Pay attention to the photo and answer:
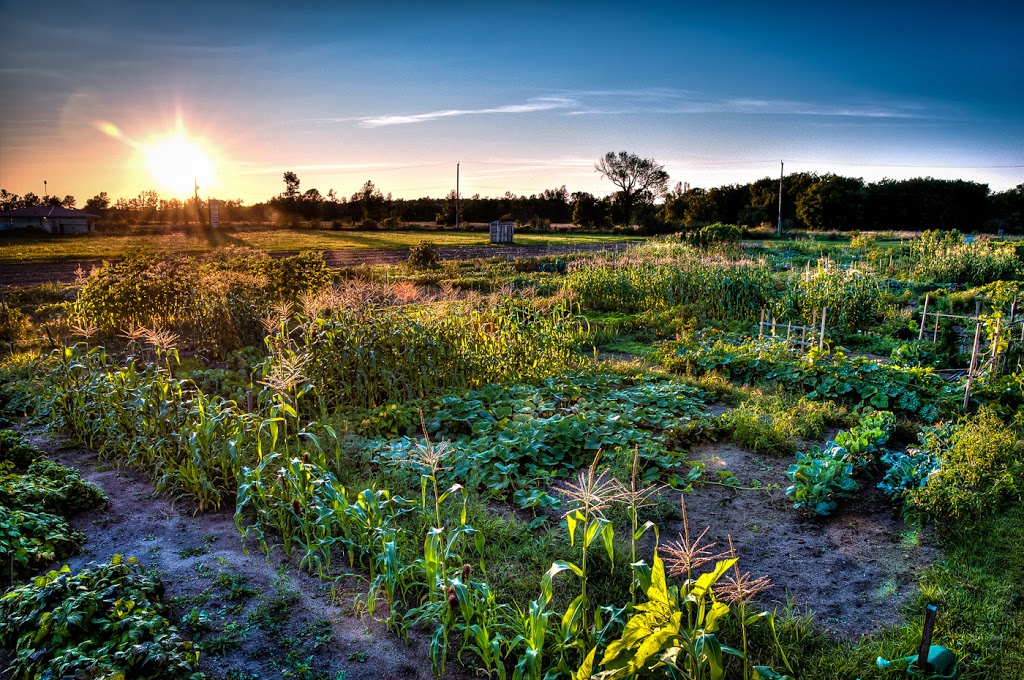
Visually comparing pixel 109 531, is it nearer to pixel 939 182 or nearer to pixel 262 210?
pixel 262 210

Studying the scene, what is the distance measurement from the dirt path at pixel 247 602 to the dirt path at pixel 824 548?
1990 millimetres

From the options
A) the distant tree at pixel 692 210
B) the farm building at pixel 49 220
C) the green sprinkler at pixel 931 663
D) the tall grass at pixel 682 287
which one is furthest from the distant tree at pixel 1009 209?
the farm building at pixel 49 220

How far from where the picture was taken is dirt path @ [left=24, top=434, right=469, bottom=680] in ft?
9.74

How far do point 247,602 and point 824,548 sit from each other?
3568mm

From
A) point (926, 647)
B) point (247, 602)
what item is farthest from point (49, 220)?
point (926, 647)

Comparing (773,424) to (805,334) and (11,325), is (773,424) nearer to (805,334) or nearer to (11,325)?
(805,334)

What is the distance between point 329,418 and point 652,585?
13.8 feet

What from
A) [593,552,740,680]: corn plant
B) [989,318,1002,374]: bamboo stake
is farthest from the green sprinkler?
[989,318,1002,374]: bamboo stake

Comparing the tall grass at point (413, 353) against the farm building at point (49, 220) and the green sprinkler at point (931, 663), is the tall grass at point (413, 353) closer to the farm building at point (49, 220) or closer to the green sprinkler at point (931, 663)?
the green sprinkler at point (931, 663)

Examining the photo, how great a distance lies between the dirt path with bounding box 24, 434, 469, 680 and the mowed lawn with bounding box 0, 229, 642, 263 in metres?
17.4

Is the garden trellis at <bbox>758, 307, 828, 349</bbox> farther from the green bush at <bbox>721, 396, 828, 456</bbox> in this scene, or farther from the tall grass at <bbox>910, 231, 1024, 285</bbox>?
the tall grass at <bbox>910, 231, 1024, 285</bbox>

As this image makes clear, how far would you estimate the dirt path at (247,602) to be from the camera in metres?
2.97

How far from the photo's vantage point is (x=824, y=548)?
397 centimetres

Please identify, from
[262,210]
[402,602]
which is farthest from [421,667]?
[262,210]
